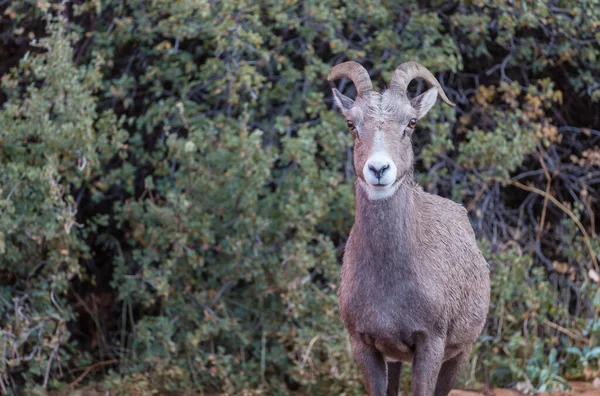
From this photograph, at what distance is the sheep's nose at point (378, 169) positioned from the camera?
5223 mm

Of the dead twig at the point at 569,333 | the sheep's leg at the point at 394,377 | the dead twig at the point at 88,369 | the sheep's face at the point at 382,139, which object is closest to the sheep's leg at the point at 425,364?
the sheep's leg at the point at 394,377

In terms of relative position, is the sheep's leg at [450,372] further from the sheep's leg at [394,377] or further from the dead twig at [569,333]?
the dead twig at [569,333]

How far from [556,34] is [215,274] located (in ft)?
12.4

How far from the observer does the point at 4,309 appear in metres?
8.24

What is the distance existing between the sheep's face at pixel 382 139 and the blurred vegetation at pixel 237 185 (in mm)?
2738

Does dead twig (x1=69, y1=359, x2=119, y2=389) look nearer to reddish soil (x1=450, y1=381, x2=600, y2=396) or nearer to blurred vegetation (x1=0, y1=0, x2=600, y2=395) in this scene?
blurred vegetation (x1=0, y1=0, x2=600, y2=395)

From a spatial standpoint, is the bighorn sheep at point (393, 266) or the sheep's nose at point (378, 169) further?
the bighorn sheep at point (393, 266)

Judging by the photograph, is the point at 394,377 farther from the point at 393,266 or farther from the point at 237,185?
the point at 237,185

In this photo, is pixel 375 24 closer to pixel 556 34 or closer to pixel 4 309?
pixel 556 34

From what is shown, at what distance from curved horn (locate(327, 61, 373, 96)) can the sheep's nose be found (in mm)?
685

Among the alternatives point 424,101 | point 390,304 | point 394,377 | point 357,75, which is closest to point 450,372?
point 394,377

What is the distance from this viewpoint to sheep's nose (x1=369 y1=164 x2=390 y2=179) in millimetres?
5223

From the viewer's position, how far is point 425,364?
5.62 meters

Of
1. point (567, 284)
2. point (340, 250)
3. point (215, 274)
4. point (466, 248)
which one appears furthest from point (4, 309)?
point (567, 284)
